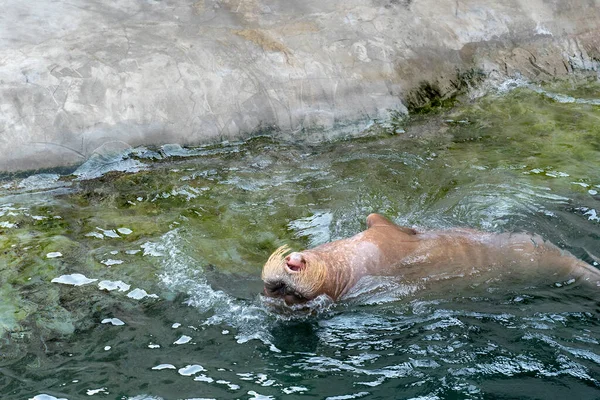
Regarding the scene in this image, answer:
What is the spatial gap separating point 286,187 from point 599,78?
4196mm

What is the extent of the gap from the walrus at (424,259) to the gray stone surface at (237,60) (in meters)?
2.40

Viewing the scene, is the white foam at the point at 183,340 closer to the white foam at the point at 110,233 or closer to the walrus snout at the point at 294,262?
the walrus snout at the point at 294,262

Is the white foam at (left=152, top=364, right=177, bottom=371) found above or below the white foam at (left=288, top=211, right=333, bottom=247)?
below

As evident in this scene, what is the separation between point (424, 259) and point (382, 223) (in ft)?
1.57

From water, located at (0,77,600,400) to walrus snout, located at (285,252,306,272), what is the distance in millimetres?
346

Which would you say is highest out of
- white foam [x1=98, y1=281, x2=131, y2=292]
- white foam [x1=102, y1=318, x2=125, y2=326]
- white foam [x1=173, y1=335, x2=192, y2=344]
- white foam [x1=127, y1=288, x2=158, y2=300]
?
white foam [x1=98, y1=281, x2=131, y2=292]

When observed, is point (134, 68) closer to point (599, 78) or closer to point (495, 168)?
point (495, 168)

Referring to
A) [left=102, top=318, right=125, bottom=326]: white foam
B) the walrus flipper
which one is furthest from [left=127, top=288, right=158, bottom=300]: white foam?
the walrus flipper

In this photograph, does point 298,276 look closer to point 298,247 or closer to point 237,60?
point 298,247

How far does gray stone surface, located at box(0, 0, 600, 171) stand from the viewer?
7316 millimetres

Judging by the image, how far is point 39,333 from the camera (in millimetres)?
4977

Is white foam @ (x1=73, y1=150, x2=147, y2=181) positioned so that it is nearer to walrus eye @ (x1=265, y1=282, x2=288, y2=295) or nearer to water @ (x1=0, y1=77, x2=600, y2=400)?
water @ (x1=0, y1=77, x2=600, y2=400)

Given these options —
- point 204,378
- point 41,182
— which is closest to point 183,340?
point 204,378

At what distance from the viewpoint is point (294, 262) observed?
198 inches
